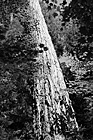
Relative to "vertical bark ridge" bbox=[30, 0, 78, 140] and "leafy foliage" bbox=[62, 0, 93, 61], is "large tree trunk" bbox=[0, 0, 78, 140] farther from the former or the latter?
"leafy foliage" bbox=[62, 0, 93, 61]

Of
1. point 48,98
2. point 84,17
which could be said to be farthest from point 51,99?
point 84,17

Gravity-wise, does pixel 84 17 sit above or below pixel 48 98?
above

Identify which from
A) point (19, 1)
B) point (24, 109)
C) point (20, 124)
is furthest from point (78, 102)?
point (19, 1)

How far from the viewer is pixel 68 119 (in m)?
3.33

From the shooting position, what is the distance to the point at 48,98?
354 centimetres

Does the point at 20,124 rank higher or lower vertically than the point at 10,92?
lower

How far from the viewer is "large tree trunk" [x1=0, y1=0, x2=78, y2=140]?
3.28 m

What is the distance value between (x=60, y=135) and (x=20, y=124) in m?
1.39

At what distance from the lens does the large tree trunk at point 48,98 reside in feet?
10.8

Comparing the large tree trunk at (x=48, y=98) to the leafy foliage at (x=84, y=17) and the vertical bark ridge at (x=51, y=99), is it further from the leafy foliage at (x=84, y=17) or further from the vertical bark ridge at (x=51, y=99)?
the leafy foliage at (x=84, y=17)

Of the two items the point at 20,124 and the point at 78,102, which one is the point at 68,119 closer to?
the point at 20,124

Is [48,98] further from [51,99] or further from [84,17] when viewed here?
[84,17]

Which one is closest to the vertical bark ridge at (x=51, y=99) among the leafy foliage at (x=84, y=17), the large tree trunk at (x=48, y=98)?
the large tree trunk at (x=48, y=98)

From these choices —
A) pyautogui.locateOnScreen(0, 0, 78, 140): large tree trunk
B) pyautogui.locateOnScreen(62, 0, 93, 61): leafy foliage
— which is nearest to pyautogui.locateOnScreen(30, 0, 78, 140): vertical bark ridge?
pyautogui.locateOnScreen(0, 0, 78, 140): large tree trunk
